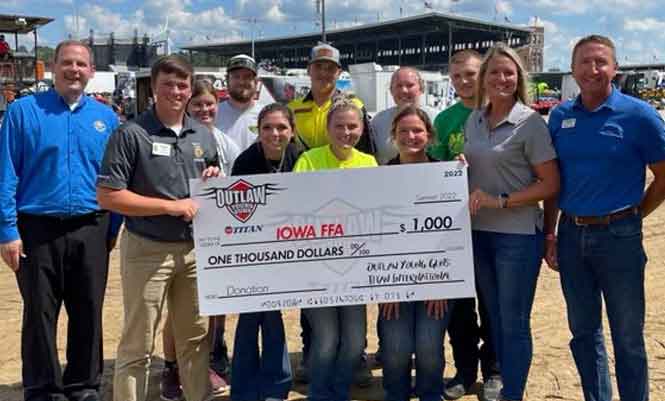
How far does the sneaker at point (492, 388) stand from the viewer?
4.39m

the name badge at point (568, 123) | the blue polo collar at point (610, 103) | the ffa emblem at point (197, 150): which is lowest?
the ffa emblem at point (197, 150)

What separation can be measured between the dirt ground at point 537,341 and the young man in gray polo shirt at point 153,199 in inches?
50.7

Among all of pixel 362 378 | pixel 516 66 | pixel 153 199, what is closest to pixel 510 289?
pixel 516 66

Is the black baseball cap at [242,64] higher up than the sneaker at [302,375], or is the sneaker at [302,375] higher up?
the black baseball cap at [242,64]

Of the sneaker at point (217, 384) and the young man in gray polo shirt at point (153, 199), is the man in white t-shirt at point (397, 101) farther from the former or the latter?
the sneaker at point (217, 384)

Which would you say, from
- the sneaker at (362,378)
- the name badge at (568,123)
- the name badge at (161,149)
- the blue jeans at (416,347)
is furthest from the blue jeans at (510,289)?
the name badge at (161,149)

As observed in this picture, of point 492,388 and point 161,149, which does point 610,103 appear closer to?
point 492,388

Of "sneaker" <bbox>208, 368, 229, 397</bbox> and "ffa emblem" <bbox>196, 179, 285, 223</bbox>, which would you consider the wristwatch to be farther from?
"sneaker" <bbox>208, 368, 229, 397</bbox>

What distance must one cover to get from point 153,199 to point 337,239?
1151 millimetres

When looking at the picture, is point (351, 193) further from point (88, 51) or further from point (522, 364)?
point (88, 51)

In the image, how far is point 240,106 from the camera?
197 inches

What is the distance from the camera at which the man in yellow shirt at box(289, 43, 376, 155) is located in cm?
467

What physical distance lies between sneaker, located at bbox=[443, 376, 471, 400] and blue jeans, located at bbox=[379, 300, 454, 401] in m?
0.51

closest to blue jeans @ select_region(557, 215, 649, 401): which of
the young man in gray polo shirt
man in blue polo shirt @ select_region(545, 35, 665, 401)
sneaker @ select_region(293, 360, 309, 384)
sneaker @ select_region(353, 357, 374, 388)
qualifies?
man in blue polo shirt @ select_region(545, 35, 665, 401)
